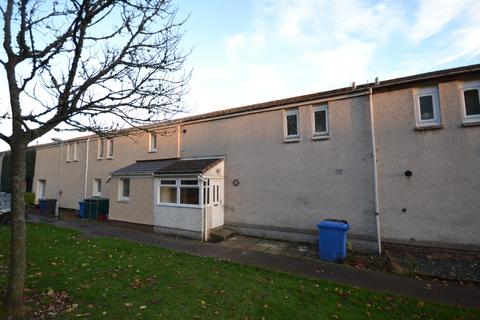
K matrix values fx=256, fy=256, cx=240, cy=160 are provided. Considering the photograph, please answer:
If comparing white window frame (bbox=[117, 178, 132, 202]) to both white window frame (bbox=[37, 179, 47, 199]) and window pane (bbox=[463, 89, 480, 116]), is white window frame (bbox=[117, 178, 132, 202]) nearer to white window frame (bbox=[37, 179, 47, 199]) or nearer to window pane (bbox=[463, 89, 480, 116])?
white window frame (bbox=[37, 179, 47, 199])

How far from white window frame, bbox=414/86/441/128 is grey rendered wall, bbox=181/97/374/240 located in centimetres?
161

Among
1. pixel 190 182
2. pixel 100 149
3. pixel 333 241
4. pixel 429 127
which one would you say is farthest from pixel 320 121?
pixel 100 149

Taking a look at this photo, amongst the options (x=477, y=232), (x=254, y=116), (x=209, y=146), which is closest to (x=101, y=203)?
(x=209, y=146)

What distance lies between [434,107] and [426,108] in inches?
8.8

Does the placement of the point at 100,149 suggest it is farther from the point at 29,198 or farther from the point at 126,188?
the point at 29,198

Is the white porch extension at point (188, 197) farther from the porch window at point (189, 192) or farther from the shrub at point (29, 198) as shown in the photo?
the shrub at point (29, 198)

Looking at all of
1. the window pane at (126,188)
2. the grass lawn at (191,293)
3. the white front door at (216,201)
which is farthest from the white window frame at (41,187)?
the white front door at (216,201)

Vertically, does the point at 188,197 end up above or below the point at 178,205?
above

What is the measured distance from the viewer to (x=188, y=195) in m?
12.3

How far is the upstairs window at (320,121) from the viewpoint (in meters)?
10.6

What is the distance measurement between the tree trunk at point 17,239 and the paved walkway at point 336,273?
17.1 feet

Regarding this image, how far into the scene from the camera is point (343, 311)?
16.0 ft

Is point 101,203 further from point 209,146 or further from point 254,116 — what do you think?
point 254,116

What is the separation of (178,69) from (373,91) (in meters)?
7.62
